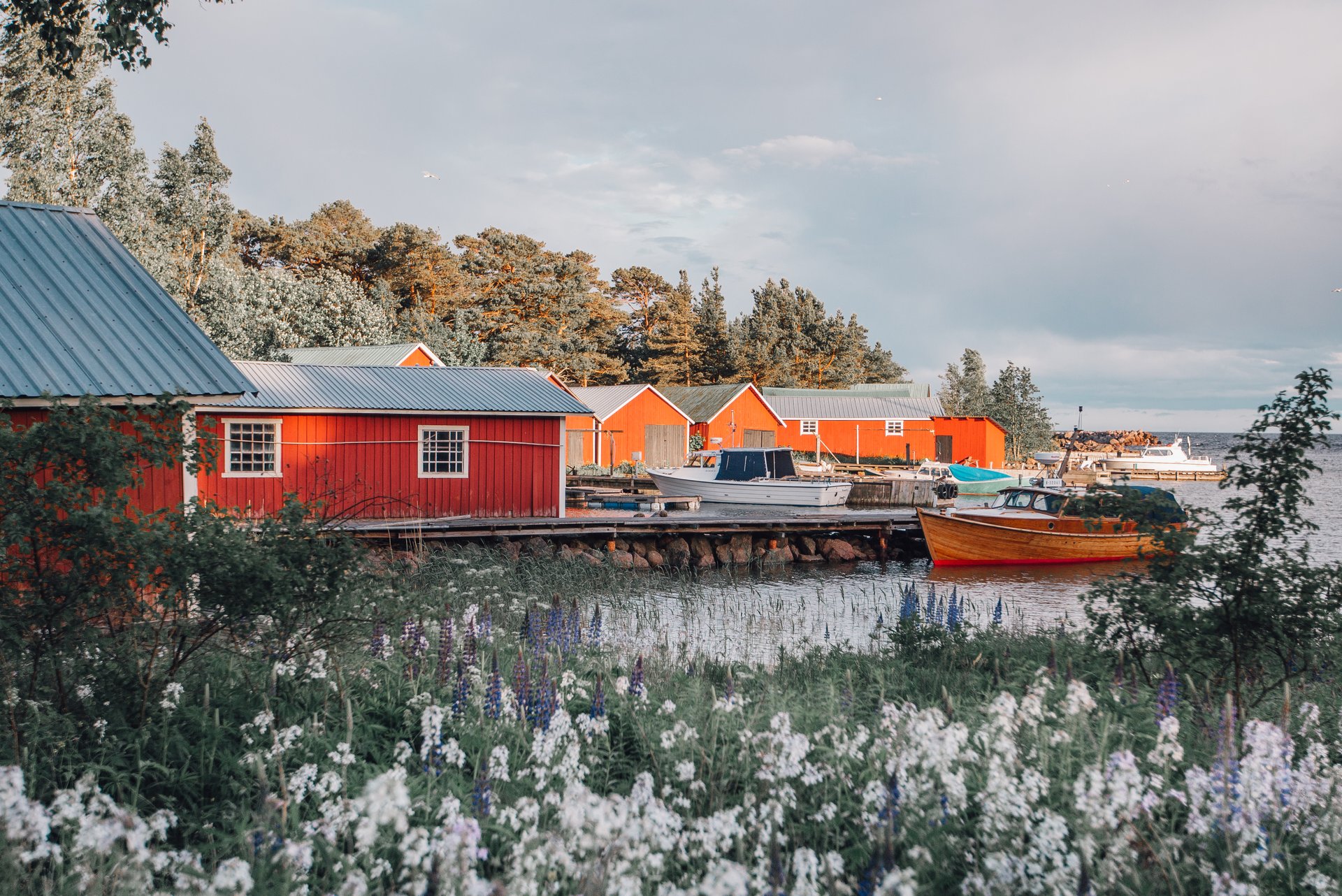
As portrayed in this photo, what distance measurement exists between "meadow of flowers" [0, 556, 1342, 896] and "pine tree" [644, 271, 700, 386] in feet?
216

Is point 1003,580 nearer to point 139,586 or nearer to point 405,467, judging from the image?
point 405,467

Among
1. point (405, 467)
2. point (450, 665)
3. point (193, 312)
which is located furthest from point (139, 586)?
point (193, 312)

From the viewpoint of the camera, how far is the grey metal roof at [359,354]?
39.2 m

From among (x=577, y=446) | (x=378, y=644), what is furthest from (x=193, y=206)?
(x=378, y=644)

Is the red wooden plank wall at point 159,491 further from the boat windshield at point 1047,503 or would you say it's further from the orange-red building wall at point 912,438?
the orange-red building wall at point 912,438

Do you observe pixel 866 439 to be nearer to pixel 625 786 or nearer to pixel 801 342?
pixel 801 342

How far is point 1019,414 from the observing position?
76312 millimetres

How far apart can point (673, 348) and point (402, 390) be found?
50732 millimetres

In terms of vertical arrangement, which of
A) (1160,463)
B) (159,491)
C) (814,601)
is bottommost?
(814,601)

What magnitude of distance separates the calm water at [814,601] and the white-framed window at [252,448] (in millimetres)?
8836

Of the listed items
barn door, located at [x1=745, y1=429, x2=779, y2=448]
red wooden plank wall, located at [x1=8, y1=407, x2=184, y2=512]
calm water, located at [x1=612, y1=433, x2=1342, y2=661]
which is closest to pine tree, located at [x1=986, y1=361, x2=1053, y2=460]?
barn door, located at [x1=745, y1=429, x2=779, y2=448]

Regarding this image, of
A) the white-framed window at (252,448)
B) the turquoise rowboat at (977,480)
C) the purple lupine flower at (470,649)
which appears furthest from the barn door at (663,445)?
the purple lupine flower at (470,649)

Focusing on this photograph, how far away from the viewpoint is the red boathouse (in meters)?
22.1

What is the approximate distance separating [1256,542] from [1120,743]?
8.97 feet
